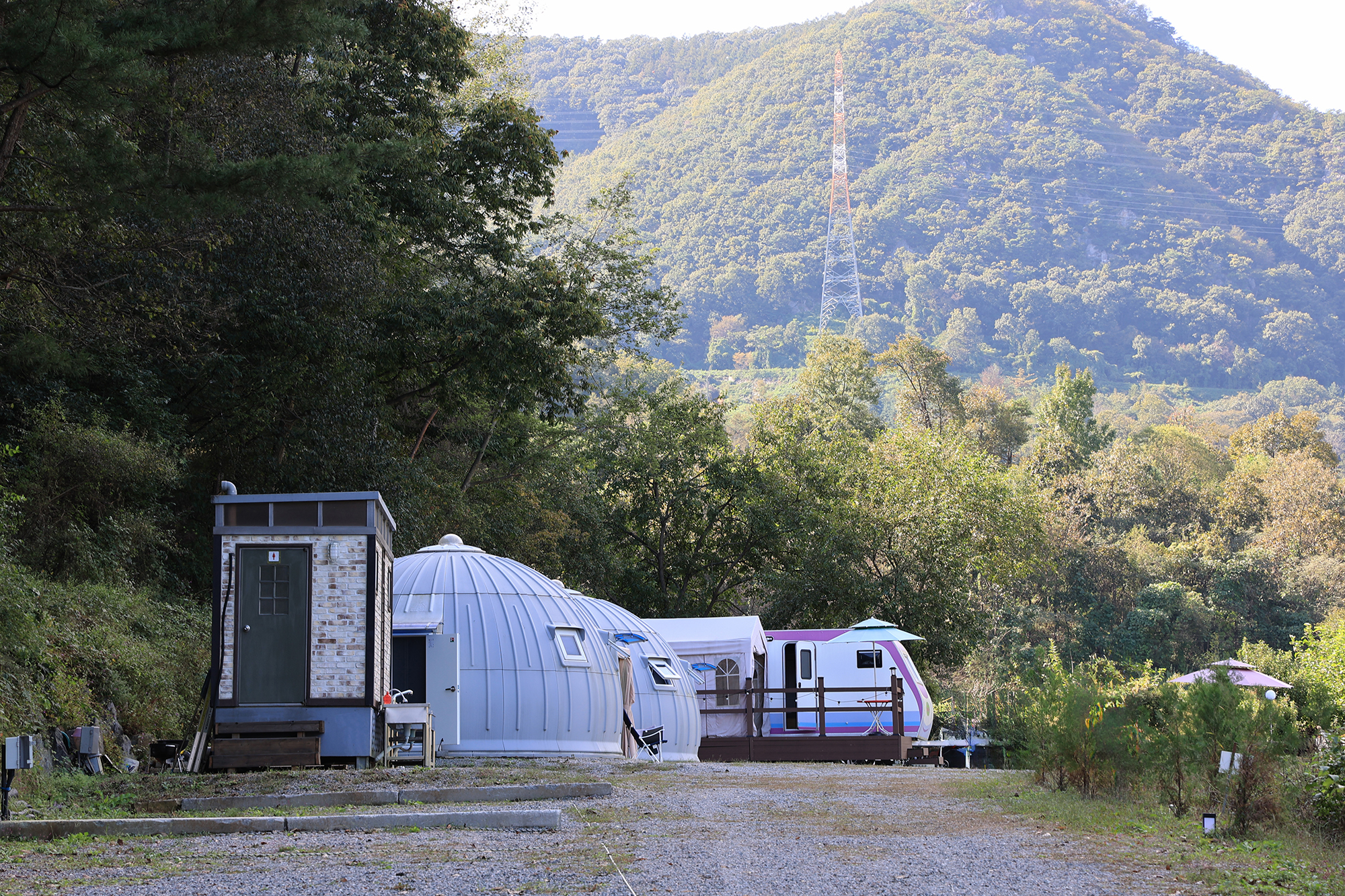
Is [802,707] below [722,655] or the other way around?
below

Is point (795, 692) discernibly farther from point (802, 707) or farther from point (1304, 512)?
point (1304, 512)

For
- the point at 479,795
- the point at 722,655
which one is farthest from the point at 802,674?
the point at 479,795

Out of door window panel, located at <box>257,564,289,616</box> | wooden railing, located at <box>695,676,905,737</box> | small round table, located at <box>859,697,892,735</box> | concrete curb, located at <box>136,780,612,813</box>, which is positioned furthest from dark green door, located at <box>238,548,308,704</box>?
small round table, located at <box>859,697,892,735</box>

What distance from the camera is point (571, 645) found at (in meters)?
21.8

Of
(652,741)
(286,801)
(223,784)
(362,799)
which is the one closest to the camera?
(286,801)

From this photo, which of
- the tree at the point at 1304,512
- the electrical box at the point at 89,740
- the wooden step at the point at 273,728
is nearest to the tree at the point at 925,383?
the tree at the point at 1304,512

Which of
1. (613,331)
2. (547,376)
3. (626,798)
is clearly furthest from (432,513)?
(626,798)

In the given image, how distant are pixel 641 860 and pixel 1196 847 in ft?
13.1

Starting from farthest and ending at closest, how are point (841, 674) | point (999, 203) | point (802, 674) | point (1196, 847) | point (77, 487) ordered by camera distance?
1. point (999, 203)
2. point (802, 674)
3. point (841, 674)
4. point (77, 487)
5. point (1196, 847)

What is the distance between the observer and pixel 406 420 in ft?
96.3

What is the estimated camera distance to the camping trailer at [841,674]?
95.2 ft

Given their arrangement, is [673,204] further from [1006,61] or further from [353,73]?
[353,73]

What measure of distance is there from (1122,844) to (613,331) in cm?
2549

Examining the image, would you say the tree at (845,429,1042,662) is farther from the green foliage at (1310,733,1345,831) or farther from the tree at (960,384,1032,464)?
the tree at (960,384,1032,464)
